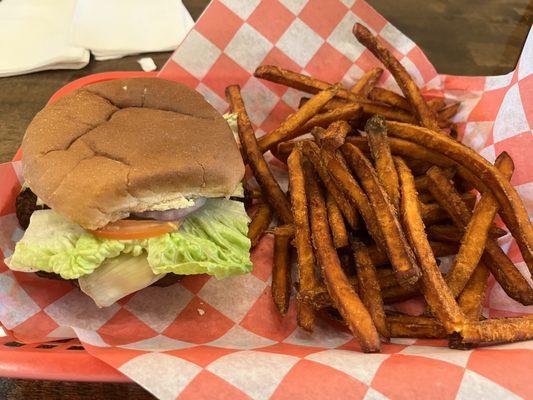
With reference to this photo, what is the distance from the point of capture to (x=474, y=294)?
146cm

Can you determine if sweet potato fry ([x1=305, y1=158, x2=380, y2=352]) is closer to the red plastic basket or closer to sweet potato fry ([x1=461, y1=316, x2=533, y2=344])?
sweet potato fry ([x1=461, y1=316, x2=533, y2=344])

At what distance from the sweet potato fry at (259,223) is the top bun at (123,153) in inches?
8.2

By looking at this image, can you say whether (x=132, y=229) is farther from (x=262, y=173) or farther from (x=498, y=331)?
(x=498, y=331)

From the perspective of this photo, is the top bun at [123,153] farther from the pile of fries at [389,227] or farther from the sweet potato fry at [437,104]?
the sweet potato fry at [437,104]

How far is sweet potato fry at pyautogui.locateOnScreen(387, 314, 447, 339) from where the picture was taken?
1392 mm

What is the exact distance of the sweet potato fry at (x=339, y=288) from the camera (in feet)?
4.19

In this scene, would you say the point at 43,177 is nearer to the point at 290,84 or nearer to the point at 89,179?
the point at 89,179

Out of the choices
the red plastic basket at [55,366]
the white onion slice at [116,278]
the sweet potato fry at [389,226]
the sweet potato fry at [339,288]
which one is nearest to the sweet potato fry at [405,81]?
the sweet potato fry at [389,226]

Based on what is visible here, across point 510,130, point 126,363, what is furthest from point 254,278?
point 510,130

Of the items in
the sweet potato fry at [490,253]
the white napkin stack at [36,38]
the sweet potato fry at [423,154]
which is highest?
the sweet potato fry at [423,154]

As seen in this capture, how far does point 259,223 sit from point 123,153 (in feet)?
1.76

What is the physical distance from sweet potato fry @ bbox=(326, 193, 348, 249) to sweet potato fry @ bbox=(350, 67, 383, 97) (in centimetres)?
66

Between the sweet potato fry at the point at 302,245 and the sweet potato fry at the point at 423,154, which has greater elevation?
the sweet potato fry at the point at 423,154

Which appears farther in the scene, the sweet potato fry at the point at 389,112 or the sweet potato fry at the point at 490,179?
the sweet potato fry at the point at 389,112
